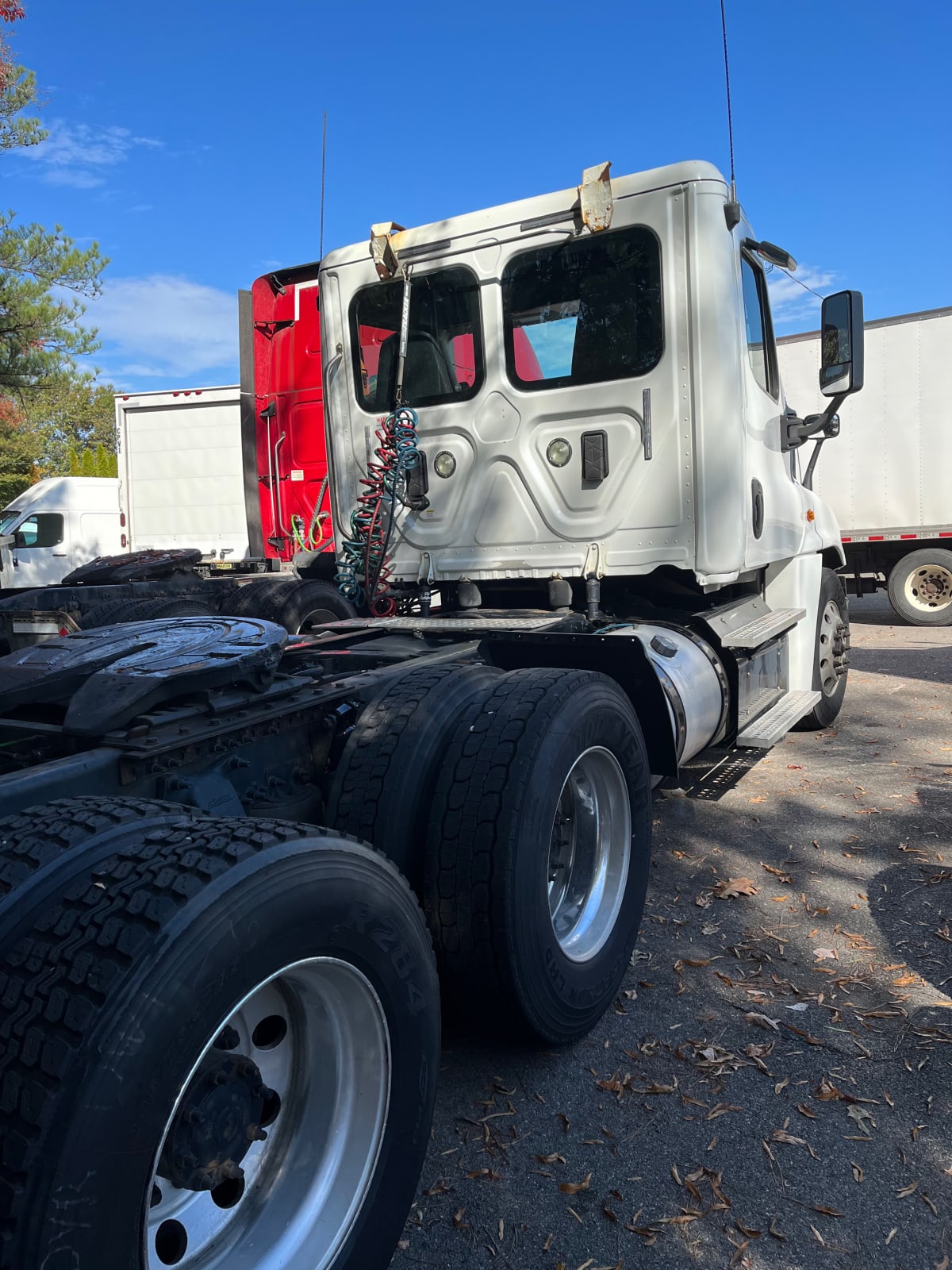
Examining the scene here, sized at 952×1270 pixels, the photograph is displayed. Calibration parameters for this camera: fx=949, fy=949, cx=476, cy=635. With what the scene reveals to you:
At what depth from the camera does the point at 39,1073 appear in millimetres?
1380

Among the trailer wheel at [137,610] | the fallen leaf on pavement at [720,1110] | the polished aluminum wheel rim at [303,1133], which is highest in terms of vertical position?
the trailer wheel at [137,610]

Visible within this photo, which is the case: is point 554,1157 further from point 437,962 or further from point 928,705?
point 928,705

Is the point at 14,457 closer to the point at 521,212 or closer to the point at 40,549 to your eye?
the point at 40,549

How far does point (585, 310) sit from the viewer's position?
4.65m

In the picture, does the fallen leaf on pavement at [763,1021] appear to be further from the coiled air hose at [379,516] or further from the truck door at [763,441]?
the coiled air hose at [379,516]

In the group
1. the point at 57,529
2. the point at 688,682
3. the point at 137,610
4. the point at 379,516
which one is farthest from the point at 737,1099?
the point at 57,529

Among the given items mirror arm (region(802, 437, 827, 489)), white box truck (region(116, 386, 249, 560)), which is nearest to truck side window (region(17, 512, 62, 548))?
white box truck (region(116, 386, 249, 560))

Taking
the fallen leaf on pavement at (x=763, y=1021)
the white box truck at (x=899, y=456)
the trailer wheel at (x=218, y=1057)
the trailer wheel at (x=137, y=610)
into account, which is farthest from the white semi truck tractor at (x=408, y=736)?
the white box truck at (x=899, y=456)

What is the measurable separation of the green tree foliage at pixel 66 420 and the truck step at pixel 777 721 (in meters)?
13.9

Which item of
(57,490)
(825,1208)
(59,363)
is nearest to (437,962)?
(825,1208)

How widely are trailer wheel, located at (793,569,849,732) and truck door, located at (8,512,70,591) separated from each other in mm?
11335

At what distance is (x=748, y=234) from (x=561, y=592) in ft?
6.80

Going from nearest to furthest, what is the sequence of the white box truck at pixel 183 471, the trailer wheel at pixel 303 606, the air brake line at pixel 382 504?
the air brake line at pixel 382 504
the trailer wheel at pixel 303 606
the white box truck at pixel 183 471

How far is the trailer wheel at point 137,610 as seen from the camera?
5.47 metres
